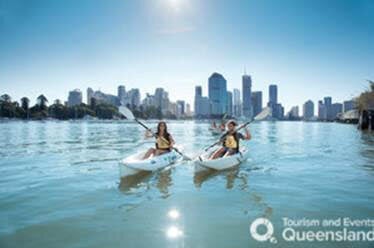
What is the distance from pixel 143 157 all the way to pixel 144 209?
5100 mm

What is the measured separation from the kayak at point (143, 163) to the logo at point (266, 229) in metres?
4.94

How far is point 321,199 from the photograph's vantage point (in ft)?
27.3

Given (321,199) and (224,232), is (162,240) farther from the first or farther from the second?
(321,199)

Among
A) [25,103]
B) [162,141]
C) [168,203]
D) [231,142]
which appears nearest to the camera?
[168,203]

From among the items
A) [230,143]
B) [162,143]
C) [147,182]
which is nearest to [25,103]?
[162,143]

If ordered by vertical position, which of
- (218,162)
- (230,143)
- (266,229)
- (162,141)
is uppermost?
(162,141)

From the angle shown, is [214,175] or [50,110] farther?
[50,110]

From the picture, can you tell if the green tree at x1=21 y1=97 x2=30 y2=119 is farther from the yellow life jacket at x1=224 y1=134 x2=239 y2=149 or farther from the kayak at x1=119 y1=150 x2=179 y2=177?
the yellow life jacket at x1=224 y1=134 x2=239 y2=149

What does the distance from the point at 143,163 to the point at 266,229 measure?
18.0ft

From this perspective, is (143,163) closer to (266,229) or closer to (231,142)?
(231,142)

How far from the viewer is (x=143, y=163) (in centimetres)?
1070

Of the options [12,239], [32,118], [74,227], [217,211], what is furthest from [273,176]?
[32,118]

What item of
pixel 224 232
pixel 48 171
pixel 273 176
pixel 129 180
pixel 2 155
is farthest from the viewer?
pixel 2 155

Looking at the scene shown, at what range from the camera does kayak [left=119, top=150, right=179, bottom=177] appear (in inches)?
400
